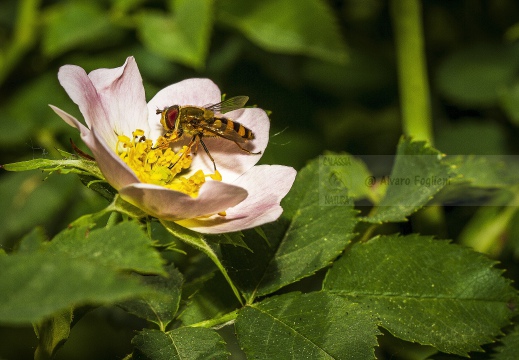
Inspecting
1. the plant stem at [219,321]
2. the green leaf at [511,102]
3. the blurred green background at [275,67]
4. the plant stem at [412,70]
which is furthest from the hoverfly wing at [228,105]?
the green leaf at [511,102]

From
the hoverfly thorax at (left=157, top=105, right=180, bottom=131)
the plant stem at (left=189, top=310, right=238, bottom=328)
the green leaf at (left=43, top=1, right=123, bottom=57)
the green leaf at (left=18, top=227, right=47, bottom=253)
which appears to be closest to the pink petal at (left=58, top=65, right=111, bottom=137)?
the hoverfly thorax at (left=157, top=105, right=180, bottom=131)

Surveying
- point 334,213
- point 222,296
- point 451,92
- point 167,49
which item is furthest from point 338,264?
point 451,92

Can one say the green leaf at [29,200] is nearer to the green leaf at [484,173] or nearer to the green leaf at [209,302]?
the green leaf at [209,302]

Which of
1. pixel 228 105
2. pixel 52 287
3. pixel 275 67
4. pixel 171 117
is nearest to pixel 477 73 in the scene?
pixel 275 67

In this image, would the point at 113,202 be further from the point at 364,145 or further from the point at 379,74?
the point at 379,74

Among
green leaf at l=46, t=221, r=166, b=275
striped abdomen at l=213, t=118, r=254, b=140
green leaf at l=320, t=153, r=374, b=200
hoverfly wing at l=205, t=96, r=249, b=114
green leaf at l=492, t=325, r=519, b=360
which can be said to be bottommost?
green leaf at l=320, t=153, r=374, b=200

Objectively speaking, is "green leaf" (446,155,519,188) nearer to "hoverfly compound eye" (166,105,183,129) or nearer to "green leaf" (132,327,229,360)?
"hoverfly compound eye" (166,105,183,129)
